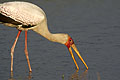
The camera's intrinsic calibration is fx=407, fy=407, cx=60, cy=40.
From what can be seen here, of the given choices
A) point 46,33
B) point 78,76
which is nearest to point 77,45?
point 46,33

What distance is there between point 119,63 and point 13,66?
2.56 m

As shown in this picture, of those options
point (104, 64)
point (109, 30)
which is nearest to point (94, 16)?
point (109, 30)

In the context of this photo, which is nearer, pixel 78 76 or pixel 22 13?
pixel 78 76

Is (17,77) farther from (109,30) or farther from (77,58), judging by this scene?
(109,30)

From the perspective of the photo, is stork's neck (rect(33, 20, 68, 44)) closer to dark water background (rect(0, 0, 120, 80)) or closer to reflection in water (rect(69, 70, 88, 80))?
dark water background (rect(0, 0, 120, 80))

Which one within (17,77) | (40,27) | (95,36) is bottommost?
(17,77)

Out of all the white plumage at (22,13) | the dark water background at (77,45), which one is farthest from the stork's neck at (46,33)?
the dark water background at (77,45)

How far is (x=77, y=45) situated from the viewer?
37.5ft

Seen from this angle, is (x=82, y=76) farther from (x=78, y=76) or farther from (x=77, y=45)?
(x=77, y=45)

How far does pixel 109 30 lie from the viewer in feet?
42.5

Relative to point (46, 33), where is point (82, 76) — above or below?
below

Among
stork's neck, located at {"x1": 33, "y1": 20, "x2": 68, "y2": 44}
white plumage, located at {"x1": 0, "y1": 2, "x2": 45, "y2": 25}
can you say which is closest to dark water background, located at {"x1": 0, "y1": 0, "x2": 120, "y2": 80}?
stork's neck, located at {"x1": 33, "y1": 20, "x2": 68, "y2": 44}

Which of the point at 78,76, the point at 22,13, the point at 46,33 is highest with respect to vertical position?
the point at 22,13

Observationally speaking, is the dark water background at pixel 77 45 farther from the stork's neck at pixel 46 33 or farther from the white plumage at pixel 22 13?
the white plumage at pixel 22 13
